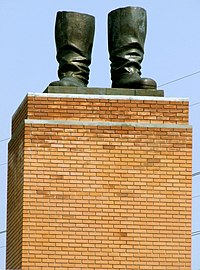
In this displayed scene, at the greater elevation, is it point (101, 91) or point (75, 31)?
point (75, 31)

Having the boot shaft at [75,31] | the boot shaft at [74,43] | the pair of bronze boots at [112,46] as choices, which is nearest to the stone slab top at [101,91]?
the pair of bronze boots at [112,46]

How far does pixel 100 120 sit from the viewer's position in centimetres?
1611

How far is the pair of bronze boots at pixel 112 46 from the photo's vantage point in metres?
16.5

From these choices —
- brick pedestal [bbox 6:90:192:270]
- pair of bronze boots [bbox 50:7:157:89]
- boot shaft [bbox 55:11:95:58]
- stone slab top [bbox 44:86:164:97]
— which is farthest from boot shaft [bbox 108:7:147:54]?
brick pedestal [bbox 6:90:192:270]

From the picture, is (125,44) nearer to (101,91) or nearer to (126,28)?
(126,28)

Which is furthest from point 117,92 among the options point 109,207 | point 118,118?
point 109,207

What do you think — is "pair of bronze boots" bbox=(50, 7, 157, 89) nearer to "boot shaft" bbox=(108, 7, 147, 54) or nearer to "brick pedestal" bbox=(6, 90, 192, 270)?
"boot shaft" bbox=(108, 7, 147, 54)

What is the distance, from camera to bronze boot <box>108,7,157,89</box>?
653 inches

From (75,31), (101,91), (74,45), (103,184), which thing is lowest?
(103,184)

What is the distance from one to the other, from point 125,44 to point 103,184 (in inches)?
75.3

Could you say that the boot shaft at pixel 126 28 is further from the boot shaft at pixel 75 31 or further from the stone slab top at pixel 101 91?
the stone slab top at pixel 101 91

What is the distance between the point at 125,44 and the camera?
16594mm

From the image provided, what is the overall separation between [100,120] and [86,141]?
33 centimetres

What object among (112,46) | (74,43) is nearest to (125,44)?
(112,46)
